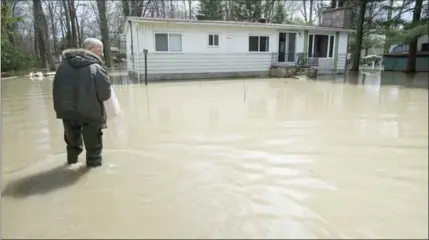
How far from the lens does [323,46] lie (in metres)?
16.8

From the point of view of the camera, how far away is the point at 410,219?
1.58 metres

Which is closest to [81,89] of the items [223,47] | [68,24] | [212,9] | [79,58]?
[79,58]

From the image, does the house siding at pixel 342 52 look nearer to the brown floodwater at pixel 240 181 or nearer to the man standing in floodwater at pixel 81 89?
the brown floodwater at pixel 240 181

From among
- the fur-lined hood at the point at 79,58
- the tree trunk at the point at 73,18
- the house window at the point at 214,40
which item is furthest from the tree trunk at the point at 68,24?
the fur-lined hood at the point at 79,58

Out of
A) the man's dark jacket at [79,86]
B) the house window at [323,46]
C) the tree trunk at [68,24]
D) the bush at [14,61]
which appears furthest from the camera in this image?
the tree trunk at [68,24]

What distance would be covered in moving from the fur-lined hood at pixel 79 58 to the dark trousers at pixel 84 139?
0.58m

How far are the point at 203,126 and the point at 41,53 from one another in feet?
75.3

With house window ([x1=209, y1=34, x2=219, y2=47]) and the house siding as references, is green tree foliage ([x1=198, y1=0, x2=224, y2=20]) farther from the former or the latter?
house window ([x1=209, y1=34, x2=219, y2=47])

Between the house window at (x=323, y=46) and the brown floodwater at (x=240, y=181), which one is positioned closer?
the brown floodwater at (x=240, y=181)

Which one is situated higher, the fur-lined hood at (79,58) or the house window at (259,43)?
the house window at (259,43)

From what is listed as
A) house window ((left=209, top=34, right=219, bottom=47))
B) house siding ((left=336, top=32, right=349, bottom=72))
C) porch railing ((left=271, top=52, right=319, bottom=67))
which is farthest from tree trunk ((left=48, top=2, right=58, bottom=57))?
house siding ((left=336, top=32, right=349, bottom=72))

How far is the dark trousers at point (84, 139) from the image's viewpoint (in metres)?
3.41

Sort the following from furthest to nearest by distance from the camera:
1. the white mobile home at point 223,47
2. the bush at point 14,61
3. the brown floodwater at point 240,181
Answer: the bush at point 14,61 → the white mobile home at point 223,47 → the brown floodwater at point 240,181

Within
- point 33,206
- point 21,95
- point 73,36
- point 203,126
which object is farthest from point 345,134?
point 73,36
